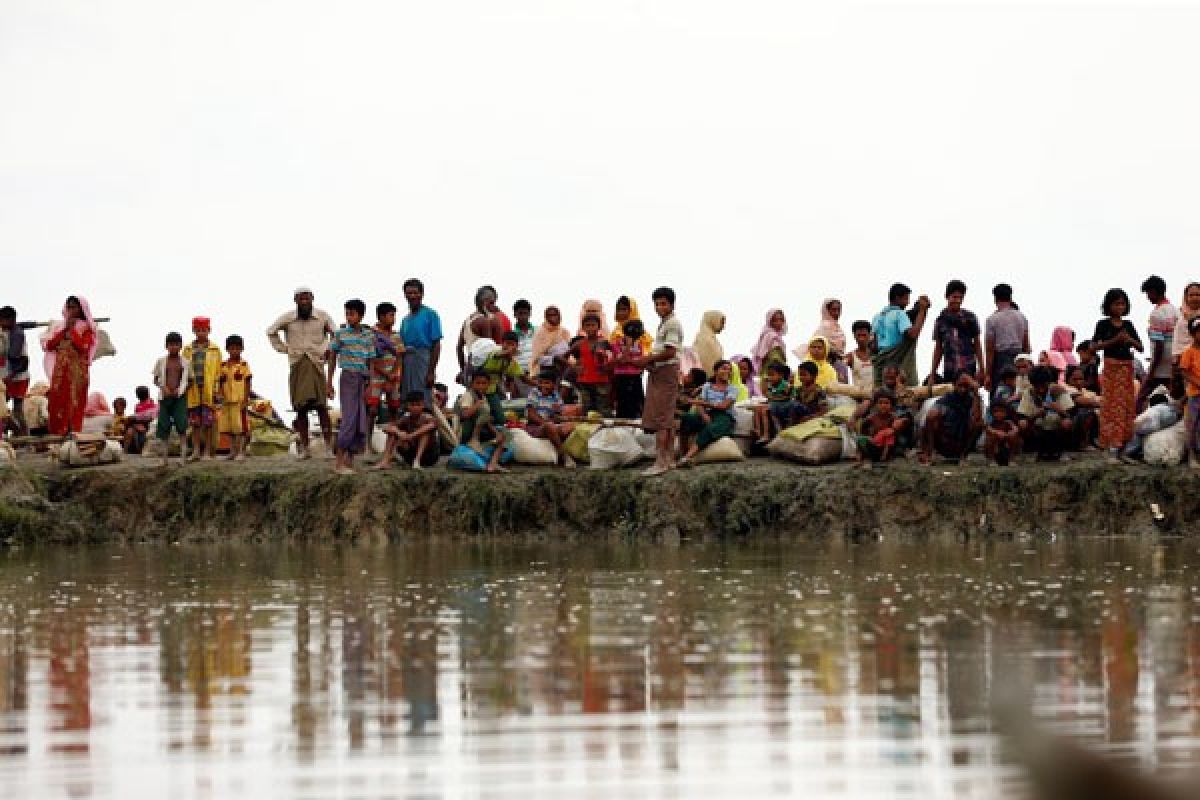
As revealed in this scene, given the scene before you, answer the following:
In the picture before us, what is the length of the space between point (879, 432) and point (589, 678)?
11.5m

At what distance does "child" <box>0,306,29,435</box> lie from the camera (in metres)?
22.1

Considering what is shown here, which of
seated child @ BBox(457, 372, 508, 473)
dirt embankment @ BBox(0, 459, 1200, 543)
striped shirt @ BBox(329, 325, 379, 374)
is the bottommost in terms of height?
dirt embankment @ BBox(0, 459, 1200, 543)

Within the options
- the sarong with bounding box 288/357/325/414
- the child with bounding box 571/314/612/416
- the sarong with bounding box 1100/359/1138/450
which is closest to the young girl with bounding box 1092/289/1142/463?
the sarong with bounding box 1100/359/1138/450

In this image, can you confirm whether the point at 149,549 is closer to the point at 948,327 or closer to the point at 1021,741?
the point at 948,327

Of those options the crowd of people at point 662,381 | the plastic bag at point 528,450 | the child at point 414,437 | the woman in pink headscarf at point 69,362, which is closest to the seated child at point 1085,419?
the crowd of people at point 662,381

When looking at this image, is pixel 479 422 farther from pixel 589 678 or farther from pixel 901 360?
pixel 589 678

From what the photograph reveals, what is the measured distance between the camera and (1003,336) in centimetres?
1988

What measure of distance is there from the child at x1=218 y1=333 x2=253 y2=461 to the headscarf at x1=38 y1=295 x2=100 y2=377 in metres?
1.72

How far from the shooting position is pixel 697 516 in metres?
19.4

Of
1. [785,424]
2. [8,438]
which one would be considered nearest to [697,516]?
[785,424]

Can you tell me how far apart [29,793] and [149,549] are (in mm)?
14007

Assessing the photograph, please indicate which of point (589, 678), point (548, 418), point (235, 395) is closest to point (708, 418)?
point (548, 418)

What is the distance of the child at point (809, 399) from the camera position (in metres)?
20.5

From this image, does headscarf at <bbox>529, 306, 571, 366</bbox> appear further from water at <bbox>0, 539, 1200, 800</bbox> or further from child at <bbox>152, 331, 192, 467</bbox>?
water at <bbox>0, 539, 1200, 800</bbox>
